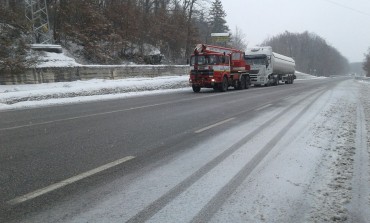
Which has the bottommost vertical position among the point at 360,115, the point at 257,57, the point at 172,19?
the point at 360,115

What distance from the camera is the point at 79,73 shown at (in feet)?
88.3

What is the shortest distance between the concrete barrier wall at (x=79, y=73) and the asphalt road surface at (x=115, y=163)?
1240cm

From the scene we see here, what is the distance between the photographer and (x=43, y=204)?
4.46 meters

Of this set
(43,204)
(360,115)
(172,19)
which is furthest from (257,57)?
(43,204)

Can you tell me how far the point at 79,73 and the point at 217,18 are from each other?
223 feet

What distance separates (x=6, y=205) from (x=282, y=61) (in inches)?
1582

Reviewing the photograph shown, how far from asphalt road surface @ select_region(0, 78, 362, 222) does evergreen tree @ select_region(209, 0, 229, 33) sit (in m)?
79.9

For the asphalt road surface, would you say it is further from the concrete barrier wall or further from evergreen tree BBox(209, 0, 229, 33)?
evergreen tree BBox(209, 0, 229, 33)

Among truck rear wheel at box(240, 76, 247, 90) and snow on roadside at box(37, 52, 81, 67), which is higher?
snow on roadside at box(37, 52, 81, 67)

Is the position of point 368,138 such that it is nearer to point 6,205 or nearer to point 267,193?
point 267,193

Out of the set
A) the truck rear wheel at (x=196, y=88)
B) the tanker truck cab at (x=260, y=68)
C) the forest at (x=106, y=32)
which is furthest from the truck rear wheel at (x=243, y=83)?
the forest at (x=106, y=32)

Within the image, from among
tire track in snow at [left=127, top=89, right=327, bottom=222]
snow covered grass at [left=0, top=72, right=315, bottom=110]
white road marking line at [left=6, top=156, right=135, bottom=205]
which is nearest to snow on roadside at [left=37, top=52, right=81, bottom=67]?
snow covered grass at [left=0, top=72, right=315, bottom=110]

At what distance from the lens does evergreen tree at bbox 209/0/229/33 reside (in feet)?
291

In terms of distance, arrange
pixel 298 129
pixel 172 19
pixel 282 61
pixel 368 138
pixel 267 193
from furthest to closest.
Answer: pixel 172 19, pixel 282 61, pixel 298 129, pixel 368 138, pixel 267 193
